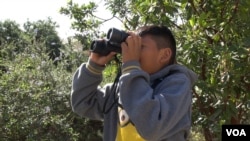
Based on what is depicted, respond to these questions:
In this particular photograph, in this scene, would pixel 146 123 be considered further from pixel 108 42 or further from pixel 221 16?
pixel 221 16

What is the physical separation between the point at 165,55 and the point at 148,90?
21cm

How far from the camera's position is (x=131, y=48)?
1.71 meters

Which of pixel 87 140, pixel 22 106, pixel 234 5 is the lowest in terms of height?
pixel 87 140

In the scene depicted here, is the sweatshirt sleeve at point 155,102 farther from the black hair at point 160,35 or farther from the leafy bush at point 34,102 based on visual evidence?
Answer: the leafy bush at point 34,102

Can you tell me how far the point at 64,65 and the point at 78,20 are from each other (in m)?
2.86

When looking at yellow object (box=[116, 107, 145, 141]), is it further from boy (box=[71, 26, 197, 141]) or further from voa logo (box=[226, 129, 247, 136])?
voa logo (box=[226, 129, 247, 136])

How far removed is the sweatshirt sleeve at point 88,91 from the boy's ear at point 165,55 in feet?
1.02

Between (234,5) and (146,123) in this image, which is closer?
(146,123)

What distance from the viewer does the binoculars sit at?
1.76 meters

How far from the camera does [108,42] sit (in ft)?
6.07

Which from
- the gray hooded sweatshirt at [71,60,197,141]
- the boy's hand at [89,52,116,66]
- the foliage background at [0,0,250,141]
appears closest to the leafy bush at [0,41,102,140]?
the foliage background at [0,0,250,141]

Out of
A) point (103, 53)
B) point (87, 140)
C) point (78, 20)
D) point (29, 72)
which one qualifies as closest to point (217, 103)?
point (103, 53)

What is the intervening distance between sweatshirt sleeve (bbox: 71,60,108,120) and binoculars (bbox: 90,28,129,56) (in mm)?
73

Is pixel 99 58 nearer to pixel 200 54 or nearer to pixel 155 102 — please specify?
pixel 155 102
